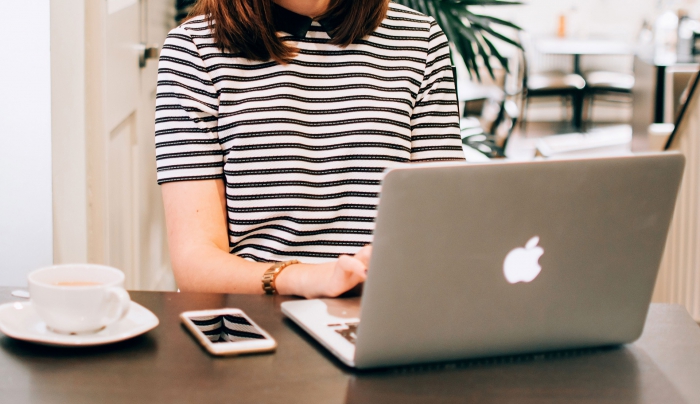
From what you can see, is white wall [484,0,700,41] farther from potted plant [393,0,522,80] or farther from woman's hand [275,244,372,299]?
woman's hand [275,244,372,299]

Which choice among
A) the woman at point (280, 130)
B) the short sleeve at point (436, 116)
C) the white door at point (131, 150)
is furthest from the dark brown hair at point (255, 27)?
the white door at point (131, 150)

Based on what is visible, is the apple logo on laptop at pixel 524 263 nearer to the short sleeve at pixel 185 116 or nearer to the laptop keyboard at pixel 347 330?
the laptop keyboard at pixel 347 330

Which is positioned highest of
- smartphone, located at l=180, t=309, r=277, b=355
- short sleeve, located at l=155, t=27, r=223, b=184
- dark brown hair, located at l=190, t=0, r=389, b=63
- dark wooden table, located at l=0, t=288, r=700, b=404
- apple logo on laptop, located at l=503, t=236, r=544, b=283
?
dark brown hair, located at l=190, t=0, r=389, b=63

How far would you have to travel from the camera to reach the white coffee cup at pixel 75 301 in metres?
0.69

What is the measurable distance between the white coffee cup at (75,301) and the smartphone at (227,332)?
8 centimetres

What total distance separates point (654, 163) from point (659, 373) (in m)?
0.20

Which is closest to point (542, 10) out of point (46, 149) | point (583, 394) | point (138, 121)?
point (138, 121)

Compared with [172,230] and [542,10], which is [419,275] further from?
[542,10]

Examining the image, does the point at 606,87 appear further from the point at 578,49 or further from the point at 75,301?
the point at 75,301

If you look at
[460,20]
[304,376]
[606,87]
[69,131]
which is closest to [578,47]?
[606,87]

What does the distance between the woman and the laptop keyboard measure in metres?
0.36

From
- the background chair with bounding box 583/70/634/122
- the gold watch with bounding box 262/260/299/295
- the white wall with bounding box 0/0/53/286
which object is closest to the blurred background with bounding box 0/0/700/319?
the white wall with bounding box 0/0/53/286

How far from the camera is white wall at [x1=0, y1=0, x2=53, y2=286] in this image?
1.25 meters

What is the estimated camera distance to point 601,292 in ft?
2.40
